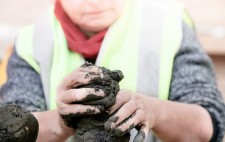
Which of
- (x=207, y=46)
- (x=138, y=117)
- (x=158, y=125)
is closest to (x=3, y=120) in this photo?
(x=138, y=117)

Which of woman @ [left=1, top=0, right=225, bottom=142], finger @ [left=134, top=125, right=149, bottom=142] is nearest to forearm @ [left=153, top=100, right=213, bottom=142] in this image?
woman @ [left=1, top=0, right=225, bottom=142]

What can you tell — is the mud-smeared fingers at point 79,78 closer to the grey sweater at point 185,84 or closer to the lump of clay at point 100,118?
the lump of clay at point 100,118

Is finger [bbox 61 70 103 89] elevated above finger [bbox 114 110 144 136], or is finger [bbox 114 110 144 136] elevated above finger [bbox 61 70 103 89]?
finger [bbox 61 70 103 89]

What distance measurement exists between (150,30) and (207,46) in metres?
0.60

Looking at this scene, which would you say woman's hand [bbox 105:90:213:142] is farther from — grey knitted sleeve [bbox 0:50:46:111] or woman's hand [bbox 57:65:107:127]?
grey knitted sleeve [bbox 0:50:46:111]

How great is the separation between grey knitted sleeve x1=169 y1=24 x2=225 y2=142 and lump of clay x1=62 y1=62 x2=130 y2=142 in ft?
0.88

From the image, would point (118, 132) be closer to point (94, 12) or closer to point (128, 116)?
point (128, 116)

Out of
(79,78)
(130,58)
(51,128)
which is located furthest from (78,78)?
(130,58)

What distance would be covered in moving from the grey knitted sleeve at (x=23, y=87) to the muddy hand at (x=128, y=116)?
0.27 meters

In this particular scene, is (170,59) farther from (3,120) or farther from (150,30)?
(3,120)

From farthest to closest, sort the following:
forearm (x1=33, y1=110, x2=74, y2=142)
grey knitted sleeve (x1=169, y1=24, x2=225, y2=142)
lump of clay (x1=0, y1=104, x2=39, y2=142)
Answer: grey knitted sleeve (x1=169, y1=24, x2=225, y2=142) < forearm (x1=33, y1=110, x2=74, y2=142) < lump of clay (x1=0, y1=104, x2=39, y2=142)

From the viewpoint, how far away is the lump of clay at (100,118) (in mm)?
538

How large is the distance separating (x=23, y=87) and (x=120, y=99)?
1.09 ft

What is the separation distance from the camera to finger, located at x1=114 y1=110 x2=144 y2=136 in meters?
0.53
